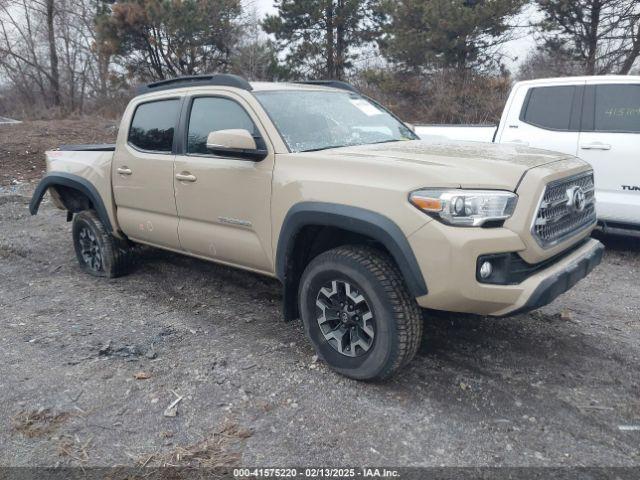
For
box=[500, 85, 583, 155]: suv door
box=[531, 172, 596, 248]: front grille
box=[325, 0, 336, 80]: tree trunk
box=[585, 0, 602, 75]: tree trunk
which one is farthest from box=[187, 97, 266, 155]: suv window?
box=[325, 0, 336, 80]: tree trunk

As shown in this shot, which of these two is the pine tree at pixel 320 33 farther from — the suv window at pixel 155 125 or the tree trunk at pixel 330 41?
the suv window at pixel 155 125

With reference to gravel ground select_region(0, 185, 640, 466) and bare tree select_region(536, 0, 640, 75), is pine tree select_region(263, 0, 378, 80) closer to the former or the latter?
bare tree select_region(536, 0, 640, 75)

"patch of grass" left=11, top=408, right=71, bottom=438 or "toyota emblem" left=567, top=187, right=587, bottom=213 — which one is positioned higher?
"toyota emblem" left=567, top=187, right=587, bottom=213

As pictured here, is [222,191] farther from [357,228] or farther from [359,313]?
[359,313]

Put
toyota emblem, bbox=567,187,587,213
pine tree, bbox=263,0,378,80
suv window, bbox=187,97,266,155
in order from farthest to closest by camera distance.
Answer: pine tree, bbox=263,0,378,80, suv window, bbox=187,97,266,155, toyota emblem, bbox=567,187,587,213

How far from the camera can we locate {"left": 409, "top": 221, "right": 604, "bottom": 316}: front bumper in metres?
2.85

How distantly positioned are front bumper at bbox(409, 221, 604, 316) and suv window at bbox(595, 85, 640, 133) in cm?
372

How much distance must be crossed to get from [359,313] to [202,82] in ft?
7.65

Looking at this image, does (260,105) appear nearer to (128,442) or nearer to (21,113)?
(128,442)

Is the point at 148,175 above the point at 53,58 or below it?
below

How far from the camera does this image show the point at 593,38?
16.9 m

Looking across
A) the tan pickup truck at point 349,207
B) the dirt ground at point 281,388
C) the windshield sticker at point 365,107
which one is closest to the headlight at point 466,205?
the tan pickup truck at point 349,207

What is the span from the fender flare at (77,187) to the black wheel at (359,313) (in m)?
2.70

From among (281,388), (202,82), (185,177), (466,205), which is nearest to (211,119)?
(202,82)
